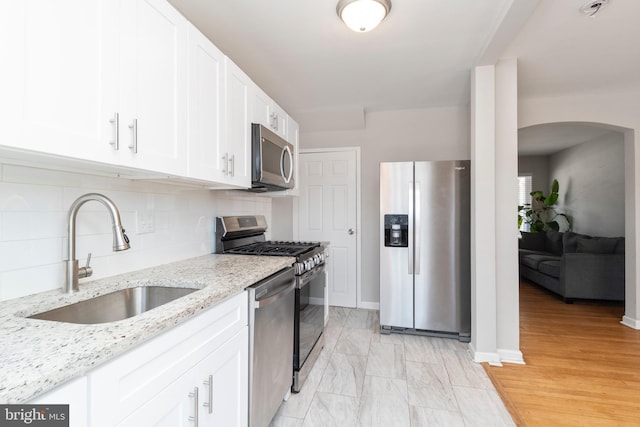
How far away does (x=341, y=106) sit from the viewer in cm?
350

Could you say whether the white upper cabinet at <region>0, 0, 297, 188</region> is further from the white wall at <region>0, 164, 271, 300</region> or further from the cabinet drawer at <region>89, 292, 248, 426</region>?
the cabinet drawer at <region>89, 292, 248, 426</region>

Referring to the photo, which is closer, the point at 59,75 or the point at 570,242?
the point at 59,75

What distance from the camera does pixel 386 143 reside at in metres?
3.77

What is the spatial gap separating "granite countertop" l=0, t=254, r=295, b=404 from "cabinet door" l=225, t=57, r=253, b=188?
28.1 inches

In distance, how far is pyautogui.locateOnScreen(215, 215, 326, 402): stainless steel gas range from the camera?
2016 millimetres

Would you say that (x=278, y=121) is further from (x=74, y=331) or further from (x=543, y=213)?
(x=543, y=213)

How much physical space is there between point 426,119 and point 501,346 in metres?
2.56

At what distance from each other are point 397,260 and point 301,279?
134 centimetres

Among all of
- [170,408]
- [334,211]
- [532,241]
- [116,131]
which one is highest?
[116,131]

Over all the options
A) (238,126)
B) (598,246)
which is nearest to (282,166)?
(238,126)

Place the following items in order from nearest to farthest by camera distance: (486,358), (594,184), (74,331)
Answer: (74,331), (486,358), (594,184)

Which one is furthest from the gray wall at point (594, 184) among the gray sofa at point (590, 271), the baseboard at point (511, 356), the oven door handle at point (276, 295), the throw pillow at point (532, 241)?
the oven door handle at point (276, 295)

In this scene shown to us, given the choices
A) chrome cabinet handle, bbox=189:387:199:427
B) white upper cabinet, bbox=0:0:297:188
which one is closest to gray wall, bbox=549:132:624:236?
white upper cabinet, bbox=0:0:297:188

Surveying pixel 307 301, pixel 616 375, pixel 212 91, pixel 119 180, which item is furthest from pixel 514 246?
pixel 119 180
